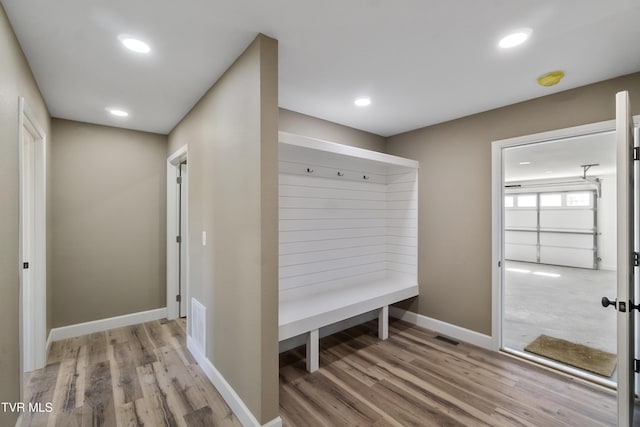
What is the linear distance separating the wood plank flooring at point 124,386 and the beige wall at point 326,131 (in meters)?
2.56

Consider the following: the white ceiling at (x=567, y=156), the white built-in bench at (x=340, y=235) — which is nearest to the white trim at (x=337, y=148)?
the white built-in bench at (x=340, y=235)

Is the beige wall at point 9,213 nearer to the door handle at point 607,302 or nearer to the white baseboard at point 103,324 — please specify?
the white baseboard at point 103,324

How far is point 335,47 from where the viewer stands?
193cm

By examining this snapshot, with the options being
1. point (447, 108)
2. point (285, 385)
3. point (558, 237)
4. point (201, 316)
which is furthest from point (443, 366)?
point (558, 237)

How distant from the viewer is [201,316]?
2.73m

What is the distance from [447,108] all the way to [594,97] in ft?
3.78

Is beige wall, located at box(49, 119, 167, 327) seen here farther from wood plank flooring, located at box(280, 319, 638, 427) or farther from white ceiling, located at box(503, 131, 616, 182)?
white ceiling, located at box(503, 131, 616, 182)

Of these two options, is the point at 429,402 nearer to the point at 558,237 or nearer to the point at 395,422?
the point at 395,422

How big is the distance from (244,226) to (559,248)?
991 cm

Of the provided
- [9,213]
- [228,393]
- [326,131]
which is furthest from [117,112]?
[228,393]

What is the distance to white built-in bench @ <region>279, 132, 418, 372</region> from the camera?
2730 mm

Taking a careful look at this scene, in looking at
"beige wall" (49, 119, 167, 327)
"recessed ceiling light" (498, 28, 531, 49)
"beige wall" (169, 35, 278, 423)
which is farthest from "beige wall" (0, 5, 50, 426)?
"recessed ceiling light" (498, 28, 531, 49)

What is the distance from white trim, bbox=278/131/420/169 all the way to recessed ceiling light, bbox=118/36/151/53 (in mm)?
1037

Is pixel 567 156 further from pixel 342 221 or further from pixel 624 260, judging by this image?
pixel 624 260
